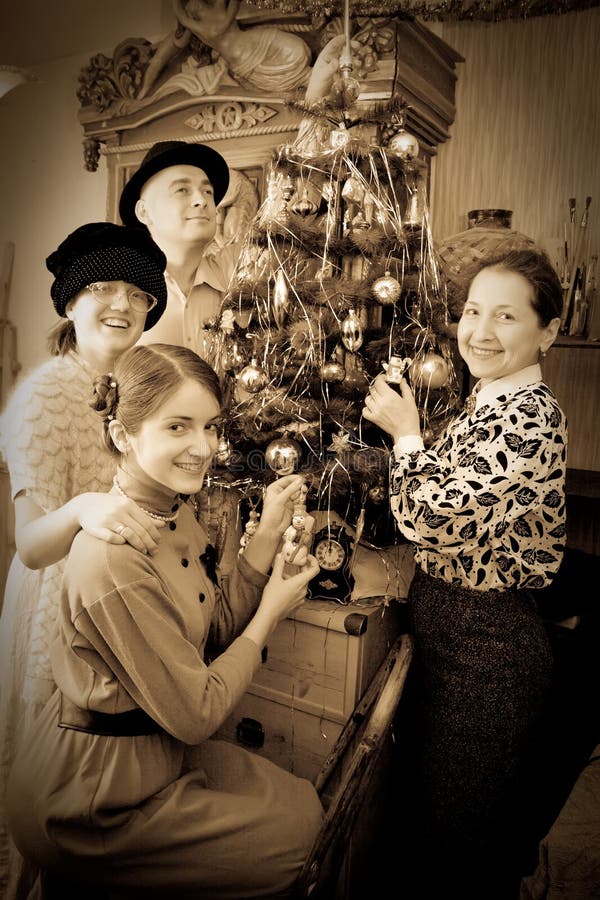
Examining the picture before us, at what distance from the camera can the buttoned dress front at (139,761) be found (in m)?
1.00

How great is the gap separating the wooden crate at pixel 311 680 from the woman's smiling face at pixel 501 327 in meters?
0.58

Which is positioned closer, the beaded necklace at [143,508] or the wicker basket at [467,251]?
the beaded necklace at [143,508]

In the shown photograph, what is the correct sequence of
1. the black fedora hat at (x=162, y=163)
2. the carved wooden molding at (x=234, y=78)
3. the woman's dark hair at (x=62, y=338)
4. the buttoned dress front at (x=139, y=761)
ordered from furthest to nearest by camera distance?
1. the carved wooden molding at (x=234, y=78)
2. the black fedora hat at (x=162, y=163)
3. the woman's dark hair at (x=62, y=338)
4. the buttoned dress front at (x=139, y=761)

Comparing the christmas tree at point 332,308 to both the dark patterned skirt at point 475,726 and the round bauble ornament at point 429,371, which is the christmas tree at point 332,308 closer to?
the round bauble ornament at point 429,371

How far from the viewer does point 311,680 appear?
1449mm

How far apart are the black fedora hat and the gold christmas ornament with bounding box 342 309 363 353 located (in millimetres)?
372

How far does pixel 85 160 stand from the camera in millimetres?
1318

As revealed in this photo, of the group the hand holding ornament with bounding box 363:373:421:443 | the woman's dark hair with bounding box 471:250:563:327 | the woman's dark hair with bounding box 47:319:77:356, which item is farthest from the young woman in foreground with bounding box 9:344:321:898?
Answer: the woman's dark hair with bounding box 471:250:563:327

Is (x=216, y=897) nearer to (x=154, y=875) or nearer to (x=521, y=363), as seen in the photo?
(x=154, y=875)

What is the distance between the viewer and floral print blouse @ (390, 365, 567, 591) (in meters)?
1.19

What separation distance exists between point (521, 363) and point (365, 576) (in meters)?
0.59

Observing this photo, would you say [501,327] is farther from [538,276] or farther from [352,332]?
[352,332]

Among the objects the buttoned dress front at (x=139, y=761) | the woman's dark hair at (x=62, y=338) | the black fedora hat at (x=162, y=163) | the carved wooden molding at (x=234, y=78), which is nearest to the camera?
the buttoned dress front at (x=139, y=761)

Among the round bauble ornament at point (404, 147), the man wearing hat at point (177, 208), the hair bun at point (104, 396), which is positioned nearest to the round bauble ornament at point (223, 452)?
the man wearing hat at point (177, 208)
